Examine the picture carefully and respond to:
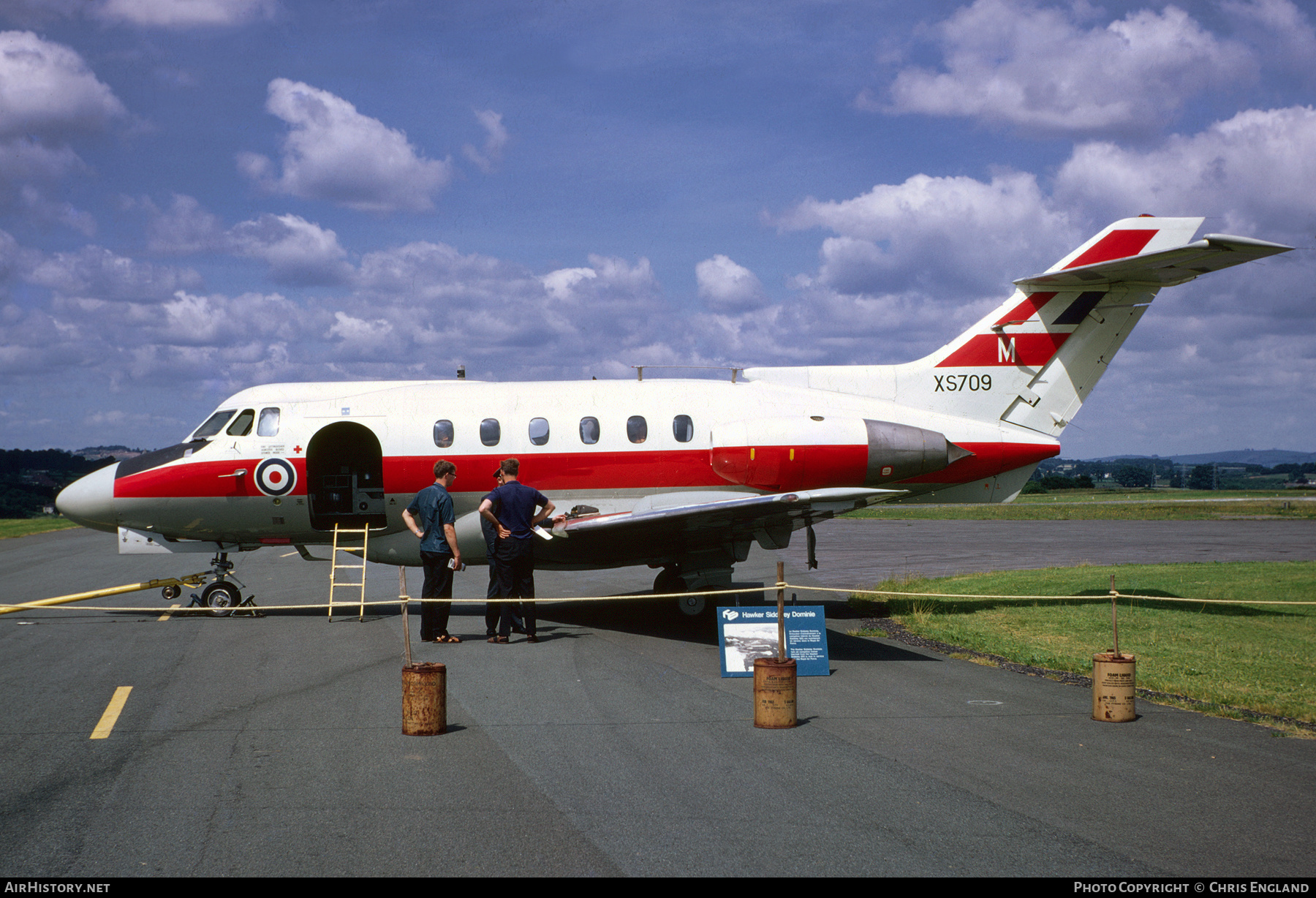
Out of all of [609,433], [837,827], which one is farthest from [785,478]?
[837,827]

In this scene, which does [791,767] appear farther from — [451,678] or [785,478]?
[785,478]

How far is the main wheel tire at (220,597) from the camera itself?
15.6 meters

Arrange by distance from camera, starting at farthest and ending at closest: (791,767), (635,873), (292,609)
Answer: (292,609)
(791,767)
(635,873)

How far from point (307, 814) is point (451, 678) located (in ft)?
14.7

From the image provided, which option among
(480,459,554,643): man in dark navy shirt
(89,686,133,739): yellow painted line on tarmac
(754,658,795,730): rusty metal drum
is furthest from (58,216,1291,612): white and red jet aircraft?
(754,658,795,730): rusty metal drum

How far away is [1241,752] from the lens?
25.7 feet

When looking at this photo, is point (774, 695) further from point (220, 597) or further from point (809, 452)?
point (220, 597)

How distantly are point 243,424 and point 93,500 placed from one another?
Result: 252 cm

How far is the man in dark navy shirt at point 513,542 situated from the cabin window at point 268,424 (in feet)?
15.4

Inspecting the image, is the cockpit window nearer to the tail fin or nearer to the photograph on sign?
the photograph on sign

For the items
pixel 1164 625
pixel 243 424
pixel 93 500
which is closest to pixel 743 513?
pixel 1164 625

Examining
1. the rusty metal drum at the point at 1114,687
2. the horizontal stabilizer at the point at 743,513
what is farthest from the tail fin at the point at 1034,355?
the rusty metal drum at the point at 1114,687

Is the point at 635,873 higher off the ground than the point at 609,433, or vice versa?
the point at 609,433

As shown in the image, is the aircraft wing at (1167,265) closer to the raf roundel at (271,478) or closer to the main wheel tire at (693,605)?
the main wheel tire at (693,605)
